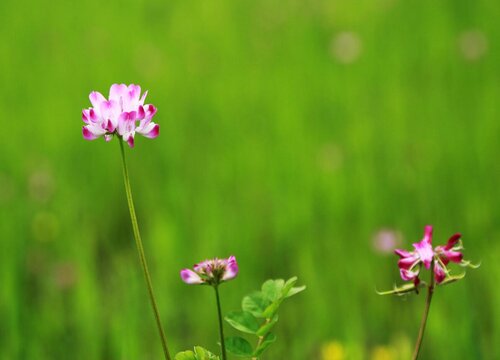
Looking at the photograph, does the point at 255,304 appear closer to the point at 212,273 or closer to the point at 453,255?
the point at 212,273

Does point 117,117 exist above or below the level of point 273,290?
above

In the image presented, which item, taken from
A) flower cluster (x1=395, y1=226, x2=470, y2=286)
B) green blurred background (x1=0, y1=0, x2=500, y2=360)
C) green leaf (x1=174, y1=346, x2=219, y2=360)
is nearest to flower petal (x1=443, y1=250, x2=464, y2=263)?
flower cluster (x1=395, y1=226, x2=470, y2=286)

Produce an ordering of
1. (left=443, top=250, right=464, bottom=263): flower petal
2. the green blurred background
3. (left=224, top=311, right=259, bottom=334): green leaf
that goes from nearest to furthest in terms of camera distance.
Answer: (left=443, top=250, right=464, bottom=263): flower petal, (left=224, top=311, right=259, bottom=334): green leaf, the green blurred background

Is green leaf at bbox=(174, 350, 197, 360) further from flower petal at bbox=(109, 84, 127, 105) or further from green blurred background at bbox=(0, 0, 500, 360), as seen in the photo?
green blurred background at bbox=(0, 0, 500, 360)

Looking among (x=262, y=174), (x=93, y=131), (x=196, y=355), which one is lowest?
(x=196, y=355)

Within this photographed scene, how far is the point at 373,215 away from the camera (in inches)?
78.3

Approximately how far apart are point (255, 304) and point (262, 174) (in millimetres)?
1433

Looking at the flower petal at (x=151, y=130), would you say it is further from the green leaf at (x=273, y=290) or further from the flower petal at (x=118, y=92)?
the green leaf at (x=273, y=290)

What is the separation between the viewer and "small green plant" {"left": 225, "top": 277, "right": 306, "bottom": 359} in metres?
0.75

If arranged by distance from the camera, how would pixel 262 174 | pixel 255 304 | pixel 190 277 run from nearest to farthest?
pixel 190 277, pixel 255 304, pixel 262 174

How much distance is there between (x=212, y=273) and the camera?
706 mm

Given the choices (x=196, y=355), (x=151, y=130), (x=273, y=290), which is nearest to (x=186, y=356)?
(x=196, y=355)

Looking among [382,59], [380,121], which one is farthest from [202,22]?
[380,121]

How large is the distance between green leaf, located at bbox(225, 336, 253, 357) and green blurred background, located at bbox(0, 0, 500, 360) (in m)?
0.53
